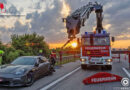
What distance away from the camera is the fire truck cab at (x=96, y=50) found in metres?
12.8

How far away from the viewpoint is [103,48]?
A: 42.3 feet

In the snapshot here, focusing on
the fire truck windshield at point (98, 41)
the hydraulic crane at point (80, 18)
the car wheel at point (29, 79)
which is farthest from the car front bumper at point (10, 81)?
the hydraulic crane at point (80, 18)

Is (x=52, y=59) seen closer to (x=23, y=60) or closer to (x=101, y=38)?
(x=101, y=38)

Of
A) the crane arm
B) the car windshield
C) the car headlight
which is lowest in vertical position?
the car headlight

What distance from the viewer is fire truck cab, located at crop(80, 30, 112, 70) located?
502 inches

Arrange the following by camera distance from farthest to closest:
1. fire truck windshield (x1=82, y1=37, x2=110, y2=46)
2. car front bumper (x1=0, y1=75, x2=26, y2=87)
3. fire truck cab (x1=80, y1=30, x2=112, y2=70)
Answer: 1. fire truck windshield (x1=82, y1=37, x2=110, y2=46)
2. fire truck cab (x1=80, y1=30, x2=112, y2=70)
3. car front bumper (x1=0, y1=75, x2=26, y2=87)

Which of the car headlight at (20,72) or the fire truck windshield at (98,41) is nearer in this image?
the car headlight at (20,72)

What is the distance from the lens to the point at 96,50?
1290cm

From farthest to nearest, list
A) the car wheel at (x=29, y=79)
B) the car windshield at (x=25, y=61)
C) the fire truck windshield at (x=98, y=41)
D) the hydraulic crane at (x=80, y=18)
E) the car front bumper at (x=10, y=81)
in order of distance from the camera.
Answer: the hydraulic crane at (x=80, y=18) → the fire truck windshield at (x=98, y=41) → the car windshield at (x=25, y=61) → the car wheel at (x=29, y=79) → the car front bumper at (x=10, y=81)

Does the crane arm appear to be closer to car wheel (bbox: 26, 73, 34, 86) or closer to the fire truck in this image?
the fire truck

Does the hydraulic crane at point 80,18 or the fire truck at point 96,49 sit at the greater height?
the hydraulic crane at point 80,18

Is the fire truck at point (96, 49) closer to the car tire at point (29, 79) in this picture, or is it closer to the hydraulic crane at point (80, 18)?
the hydraulic crane at point (80, 18)

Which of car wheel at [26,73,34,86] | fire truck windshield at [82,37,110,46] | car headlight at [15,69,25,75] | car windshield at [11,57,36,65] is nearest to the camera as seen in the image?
car headlight at [15,69,25,75]

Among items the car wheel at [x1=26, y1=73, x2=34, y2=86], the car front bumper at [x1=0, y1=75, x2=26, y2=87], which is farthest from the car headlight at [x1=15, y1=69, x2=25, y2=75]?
the car wheel at [x1=26, y1=73, x2=34, y2=86]
